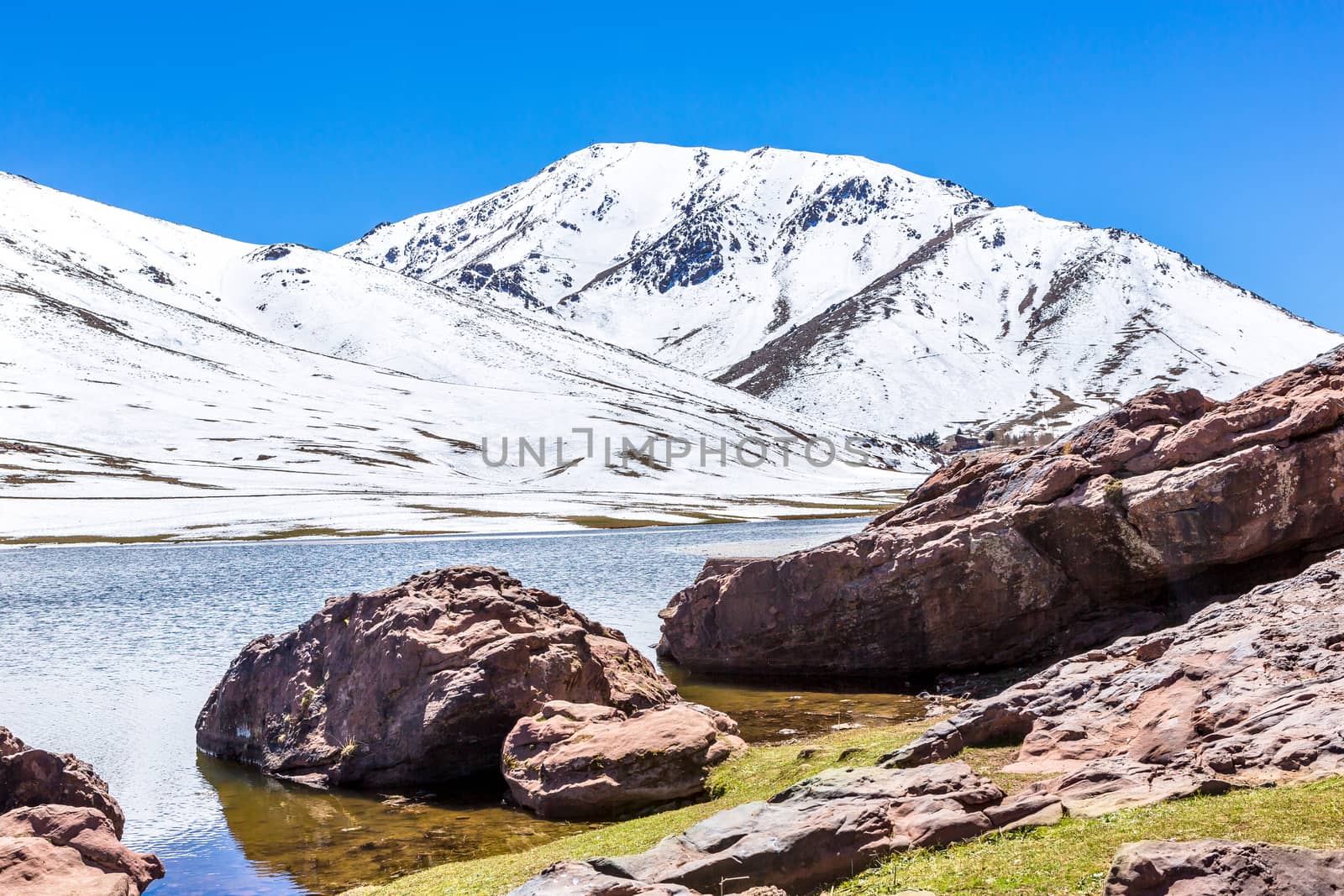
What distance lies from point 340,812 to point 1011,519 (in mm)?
19945

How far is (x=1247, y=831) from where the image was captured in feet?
38.1

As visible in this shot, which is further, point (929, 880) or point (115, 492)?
point (115, 492)

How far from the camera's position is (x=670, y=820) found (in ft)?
62.1

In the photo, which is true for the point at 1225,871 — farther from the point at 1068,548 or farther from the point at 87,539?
the point at 87,539

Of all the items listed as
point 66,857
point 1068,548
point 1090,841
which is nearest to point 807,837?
point 1090,841

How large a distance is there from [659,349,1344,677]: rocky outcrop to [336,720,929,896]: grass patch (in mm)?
7728

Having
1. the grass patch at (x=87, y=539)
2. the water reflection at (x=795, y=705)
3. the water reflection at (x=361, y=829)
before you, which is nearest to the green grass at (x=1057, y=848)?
the water reflection at (x=361, y=829)

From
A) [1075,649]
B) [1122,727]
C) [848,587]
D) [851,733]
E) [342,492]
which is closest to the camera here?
[1122,727]

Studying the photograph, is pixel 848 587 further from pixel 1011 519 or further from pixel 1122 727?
pixel 1122 727

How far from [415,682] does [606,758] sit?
662 cm

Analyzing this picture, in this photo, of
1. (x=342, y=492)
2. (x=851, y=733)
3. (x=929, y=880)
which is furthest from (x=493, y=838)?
(x=342, y=492)

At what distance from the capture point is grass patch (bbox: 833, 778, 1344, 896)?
1138 cm

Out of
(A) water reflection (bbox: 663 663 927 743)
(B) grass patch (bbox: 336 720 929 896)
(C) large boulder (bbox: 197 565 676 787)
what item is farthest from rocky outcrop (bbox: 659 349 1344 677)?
(B) grass patch (bbox: 336 720 929 896)

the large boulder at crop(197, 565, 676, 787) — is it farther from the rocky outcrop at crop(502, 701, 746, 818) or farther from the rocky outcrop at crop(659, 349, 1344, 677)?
the rocky outcrop at crop(659, 349, 1344, 677)
